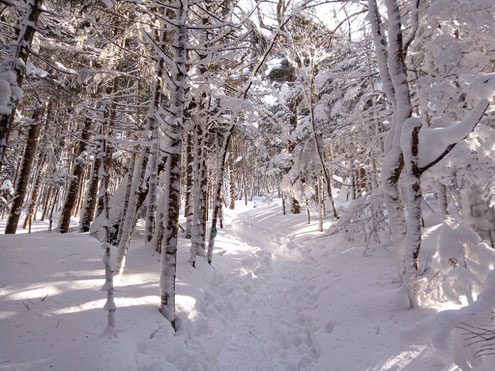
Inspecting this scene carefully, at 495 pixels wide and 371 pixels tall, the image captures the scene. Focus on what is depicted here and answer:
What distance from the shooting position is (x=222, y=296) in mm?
6461

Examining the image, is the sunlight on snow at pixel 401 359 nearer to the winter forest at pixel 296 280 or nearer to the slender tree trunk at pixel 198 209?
the winter forest at pixel 296 280

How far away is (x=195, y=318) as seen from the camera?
482cm

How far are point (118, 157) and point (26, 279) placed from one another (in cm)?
1311

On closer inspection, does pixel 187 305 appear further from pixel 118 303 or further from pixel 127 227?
pixel 127 227

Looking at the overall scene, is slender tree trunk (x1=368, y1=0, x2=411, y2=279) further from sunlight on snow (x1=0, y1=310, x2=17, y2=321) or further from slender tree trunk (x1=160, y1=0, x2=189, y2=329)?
sunlight on snow (x1=0, y1=310, x2=17, y2=321)

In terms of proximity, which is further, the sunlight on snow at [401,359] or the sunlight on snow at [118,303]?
the sunlight on snow at [118,303]

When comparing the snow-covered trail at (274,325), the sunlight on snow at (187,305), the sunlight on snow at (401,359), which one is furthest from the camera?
the sunlight on snow at (187,305)

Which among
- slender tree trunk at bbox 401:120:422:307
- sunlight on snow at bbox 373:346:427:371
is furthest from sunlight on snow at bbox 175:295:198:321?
slender tree trunk at bbox 401:120:422:307

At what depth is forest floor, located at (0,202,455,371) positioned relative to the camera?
3096mm

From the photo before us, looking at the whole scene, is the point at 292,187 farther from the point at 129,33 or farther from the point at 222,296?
the point at 129,33

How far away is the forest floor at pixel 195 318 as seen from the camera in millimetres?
3096

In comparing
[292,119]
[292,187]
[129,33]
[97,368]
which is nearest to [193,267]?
[97,368]

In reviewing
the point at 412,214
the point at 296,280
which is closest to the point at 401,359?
the point at 412,214

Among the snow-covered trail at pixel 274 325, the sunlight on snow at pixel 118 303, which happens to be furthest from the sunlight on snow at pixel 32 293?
the snow-covered trail at pixel 274 325
